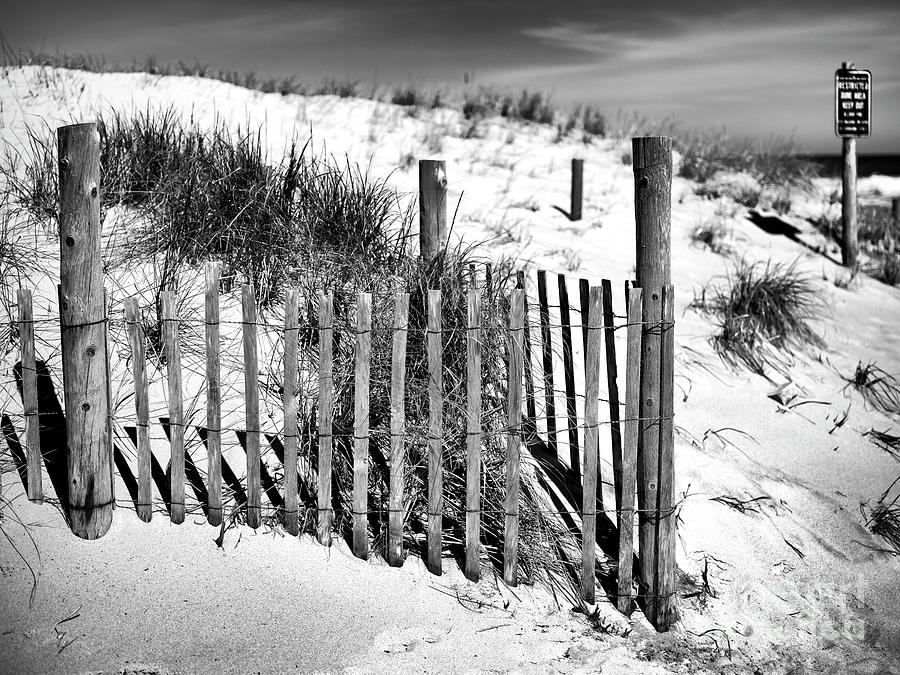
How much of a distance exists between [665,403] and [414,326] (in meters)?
1.28

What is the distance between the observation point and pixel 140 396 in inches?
133

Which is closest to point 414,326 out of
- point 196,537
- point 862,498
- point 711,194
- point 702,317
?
point 196,537

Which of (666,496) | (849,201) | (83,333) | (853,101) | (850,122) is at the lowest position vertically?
(666,496)

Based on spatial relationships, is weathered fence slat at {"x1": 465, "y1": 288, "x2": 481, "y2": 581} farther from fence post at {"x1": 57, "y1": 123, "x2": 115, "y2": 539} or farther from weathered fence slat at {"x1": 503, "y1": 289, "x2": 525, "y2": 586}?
fence post at {"x1": 57, "y1": 123, "x2": 115, "y2": 539}

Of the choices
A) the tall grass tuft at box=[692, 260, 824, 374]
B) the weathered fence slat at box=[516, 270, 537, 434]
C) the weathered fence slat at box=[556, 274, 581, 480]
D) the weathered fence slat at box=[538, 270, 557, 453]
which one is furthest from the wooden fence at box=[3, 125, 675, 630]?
the tall grass tuft at box=[692, 260, 824, 374]

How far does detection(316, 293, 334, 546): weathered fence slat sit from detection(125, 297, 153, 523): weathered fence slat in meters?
0.76

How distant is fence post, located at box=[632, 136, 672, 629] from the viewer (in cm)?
334

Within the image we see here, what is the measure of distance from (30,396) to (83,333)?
0.46 m

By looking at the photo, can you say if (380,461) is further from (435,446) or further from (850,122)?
(850,122)

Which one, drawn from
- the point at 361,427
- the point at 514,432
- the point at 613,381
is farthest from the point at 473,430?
the point at 613,381

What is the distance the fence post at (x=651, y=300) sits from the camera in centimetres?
334

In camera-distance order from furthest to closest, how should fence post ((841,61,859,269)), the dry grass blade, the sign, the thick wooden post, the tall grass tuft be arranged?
fence post ((841,61,859,269)), the sign, the thick wooden post, the tall grass tuft, the dry grass blade

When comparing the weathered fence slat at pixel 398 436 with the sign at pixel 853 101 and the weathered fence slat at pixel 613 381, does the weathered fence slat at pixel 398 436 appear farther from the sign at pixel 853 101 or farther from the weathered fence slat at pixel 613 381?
the sign at pixel 853 101

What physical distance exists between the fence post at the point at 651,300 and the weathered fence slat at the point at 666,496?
0.02 m
